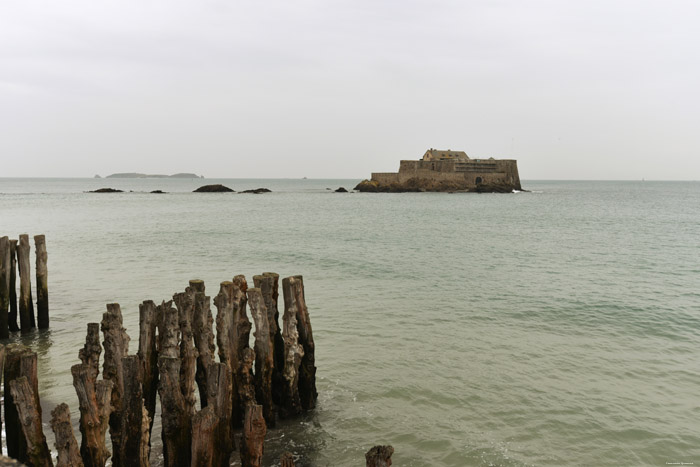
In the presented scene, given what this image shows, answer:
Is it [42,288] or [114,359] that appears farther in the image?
[42,288]

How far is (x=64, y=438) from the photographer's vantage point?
15.7ft

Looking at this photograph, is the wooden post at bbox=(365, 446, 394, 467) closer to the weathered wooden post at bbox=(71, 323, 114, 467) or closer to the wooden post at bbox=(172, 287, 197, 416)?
the wooden post at bbox=(172, 287, 197, 416)

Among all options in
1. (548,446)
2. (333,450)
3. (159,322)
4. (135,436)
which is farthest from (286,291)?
(548,446)

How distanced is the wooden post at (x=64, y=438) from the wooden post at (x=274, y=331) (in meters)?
3.22

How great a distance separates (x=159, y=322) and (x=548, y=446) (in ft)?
19.9

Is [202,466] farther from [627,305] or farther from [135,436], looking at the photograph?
[627,305]

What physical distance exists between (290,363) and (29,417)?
362 cm

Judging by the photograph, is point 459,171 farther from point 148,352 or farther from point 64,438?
point 64,438

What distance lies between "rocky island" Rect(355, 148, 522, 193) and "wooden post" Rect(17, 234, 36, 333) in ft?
359

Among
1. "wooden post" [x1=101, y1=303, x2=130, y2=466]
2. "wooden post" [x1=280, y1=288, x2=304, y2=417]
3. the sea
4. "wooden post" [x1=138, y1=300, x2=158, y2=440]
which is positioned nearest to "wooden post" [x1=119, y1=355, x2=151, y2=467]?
"wooden post" [x1=101, y1=303, x2=130, y2=466]

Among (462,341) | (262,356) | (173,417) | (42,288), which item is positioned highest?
(42,288)

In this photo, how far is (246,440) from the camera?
17.9 ft

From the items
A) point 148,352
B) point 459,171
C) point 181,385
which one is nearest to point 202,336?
point 148,352

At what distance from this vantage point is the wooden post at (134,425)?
220 inches
